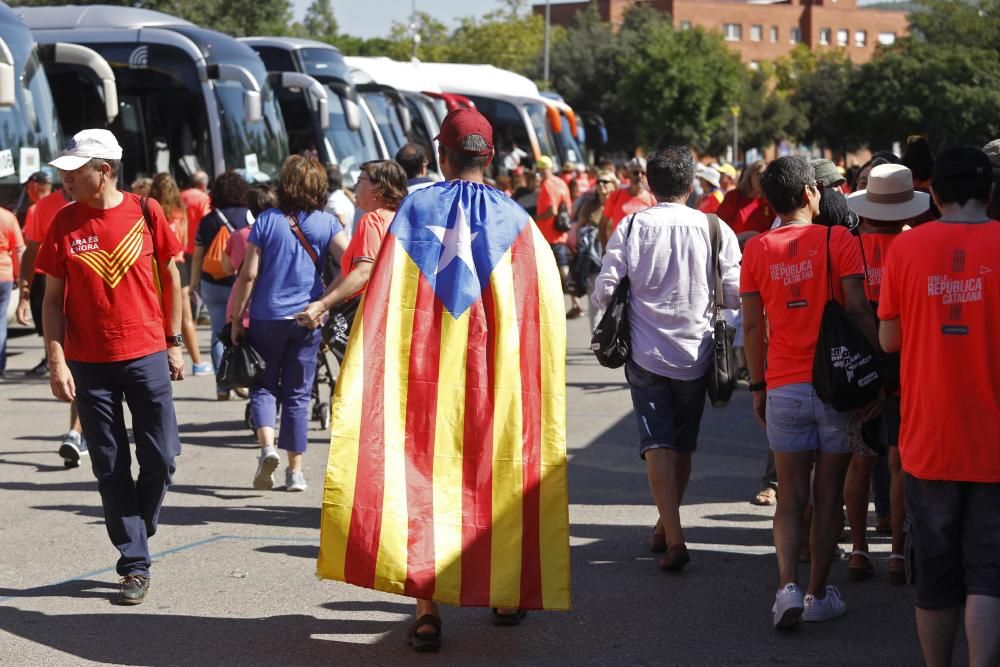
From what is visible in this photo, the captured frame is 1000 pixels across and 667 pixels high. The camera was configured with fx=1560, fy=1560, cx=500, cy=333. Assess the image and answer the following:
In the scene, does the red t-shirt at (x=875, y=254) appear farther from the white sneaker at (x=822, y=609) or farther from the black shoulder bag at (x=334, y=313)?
the black shoulder bag at (x=334, y=313)

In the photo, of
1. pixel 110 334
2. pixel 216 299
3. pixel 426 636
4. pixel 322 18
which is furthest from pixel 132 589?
pixel 322 18

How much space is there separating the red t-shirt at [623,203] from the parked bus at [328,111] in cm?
1069

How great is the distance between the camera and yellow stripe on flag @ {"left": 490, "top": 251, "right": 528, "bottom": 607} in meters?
5.56

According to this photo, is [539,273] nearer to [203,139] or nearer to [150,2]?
[203,139]

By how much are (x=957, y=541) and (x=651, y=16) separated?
81287 millimetres

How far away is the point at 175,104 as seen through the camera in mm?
20688

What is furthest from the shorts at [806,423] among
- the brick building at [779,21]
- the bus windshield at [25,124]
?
the brick building at [779,21]

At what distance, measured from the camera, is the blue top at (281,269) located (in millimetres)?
8617

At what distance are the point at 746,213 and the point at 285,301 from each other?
3268mm

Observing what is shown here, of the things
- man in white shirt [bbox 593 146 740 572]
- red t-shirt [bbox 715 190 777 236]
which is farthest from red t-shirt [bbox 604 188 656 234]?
man in white shirt [bbox 593 146 740 572]

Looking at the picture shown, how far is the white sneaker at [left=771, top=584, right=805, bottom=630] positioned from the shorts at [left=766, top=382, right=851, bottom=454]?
1.73 feet

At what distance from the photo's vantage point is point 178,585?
6.66 meters

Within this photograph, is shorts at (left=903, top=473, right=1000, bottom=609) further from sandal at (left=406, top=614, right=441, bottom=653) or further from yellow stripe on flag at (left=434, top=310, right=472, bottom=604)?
sandal at (left=406, top=614, right=441, bottom=653)

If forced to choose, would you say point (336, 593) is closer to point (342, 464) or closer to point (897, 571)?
point (342, 464)
